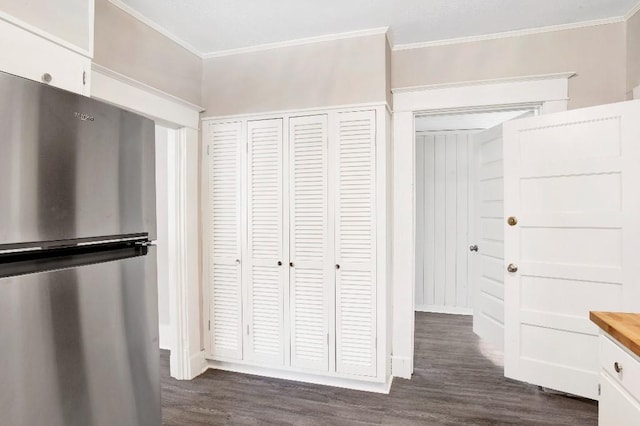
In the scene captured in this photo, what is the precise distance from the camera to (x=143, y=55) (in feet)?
7.93

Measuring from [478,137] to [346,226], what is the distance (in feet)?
6.72

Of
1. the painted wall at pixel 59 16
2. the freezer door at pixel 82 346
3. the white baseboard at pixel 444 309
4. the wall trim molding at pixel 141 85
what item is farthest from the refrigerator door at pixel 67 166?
the white baseboard at pixel 444 309

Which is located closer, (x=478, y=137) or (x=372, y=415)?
(x=372, y=415)

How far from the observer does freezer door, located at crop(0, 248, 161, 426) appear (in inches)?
38.8

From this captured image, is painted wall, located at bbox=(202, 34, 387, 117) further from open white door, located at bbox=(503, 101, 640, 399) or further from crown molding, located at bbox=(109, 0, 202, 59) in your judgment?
open white door, located at bbox=(503, 101, 640, 399)

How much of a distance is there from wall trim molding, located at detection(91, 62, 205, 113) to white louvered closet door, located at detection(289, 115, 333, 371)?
0.82m

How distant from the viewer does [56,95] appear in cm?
111

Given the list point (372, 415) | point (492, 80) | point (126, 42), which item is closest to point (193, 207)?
point (126, 42)

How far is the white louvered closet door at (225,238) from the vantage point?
2.91 meters

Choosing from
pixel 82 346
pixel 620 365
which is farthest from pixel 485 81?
pixel 82 346

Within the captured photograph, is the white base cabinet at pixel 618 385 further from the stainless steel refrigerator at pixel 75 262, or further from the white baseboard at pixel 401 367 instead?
the stainless steel refrigerator at pixel 75 262

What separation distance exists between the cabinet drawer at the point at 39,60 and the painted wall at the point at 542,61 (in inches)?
86.9

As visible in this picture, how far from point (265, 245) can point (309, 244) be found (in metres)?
0.37

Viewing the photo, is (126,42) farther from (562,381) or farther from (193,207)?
(562,381)
